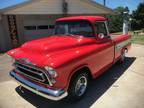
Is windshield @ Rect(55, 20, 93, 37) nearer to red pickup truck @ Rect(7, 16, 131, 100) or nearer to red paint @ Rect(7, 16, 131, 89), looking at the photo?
→ red pickup truck @ Rect(7, 16, 131, 100)

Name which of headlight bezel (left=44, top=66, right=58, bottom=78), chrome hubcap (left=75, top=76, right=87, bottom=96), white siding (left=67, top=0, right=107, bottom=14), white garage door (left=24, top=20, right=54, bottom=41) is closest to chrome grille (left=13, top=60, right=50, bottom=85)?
headlight bezel (left=44, top=66, right=58, bottom=78)

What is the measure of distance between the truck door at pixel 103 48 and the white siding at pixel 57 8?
10.1 meters

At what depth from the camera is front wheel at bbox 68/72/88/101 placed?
13.9 ft

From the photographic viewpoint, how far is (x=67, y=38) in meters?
5.20

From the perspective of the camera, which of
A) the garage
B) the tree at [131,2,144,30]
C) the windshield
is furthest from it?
the tree at [131,2,144,30]

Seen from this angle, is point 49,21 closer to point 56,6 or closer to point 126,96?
point 56,6

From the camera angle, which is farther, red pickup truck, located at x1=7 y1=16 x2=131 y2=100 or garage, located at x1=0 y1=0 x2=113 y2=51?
garage, located at x1=0 y1=0 x2=113 y2=51

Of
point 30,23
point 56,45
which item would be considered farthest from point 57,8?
point 56,45

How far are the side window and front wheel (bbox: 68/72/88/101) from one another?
1.51 m

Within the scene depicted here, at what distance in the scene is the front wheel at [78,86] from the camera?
13.9 ft

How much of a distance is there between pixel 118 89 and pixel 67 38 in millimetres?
2177

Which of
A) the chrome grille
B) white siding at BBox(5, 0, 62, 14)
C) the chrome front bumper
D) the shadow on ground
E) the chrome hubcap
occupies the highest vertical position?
white siding at BBox(5, 0, 62, 14)

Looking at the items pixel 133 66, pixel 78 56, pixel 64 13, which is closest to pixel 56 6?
pixel 64 13

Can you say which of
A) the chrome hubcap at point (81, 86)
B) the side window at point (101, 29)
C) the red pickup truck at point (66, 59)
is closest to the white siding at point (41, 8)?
the red pickup truck at point (66, 59)
